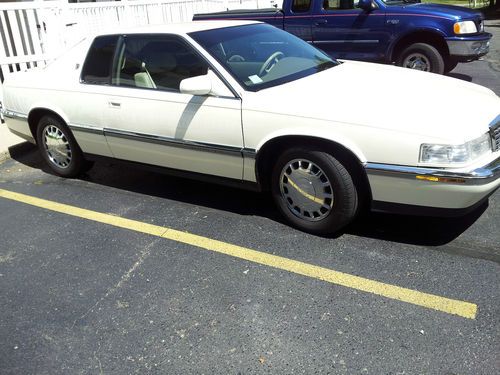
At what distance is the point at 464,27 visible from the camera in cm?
773

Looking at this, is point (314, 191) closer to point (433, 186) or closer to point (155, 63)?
point (433, 186)

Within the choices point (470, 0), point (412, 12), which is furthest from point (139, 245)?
point (470, 0)

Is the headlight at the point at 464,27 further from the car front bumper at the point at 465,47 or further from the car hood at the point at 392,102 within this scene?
the car hood at the point at 392,102

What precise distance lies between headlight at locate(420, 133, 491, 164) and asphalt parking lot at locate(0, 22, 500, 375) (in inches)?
28.3

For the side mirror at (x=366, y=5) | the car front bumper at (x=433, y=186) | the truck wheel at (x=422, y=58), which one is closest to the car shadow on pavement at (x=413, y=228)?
the car front bumper at (x=433, y=186)

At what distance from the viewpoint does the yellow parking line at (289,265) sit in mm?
2906

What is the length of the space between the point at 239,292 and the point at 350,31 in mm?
6540

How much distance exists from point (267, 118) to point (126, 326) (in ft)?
5.61

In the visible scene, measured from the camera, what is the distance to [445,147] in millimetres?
3035

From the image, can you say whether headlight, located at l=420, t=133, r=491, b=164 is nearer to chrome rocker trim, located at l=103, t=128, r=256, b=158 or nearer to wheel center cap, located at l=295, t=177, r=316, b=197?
wheel center cap, located at l=295, t=177, r=316, b=197

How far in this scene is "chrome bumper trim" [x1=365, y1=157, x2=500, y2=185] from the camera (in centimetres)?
304

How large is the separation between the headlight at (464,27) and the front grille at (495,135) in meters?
4.98

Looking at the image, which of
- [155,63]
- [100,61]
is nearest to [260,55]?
[155,63]

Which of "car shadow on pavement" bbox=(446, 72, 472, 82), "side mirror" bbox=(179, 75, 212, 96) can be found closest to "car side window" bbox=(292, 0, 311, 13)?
"car shadow on pavement" bbox=(446, 72, 472, 82)
